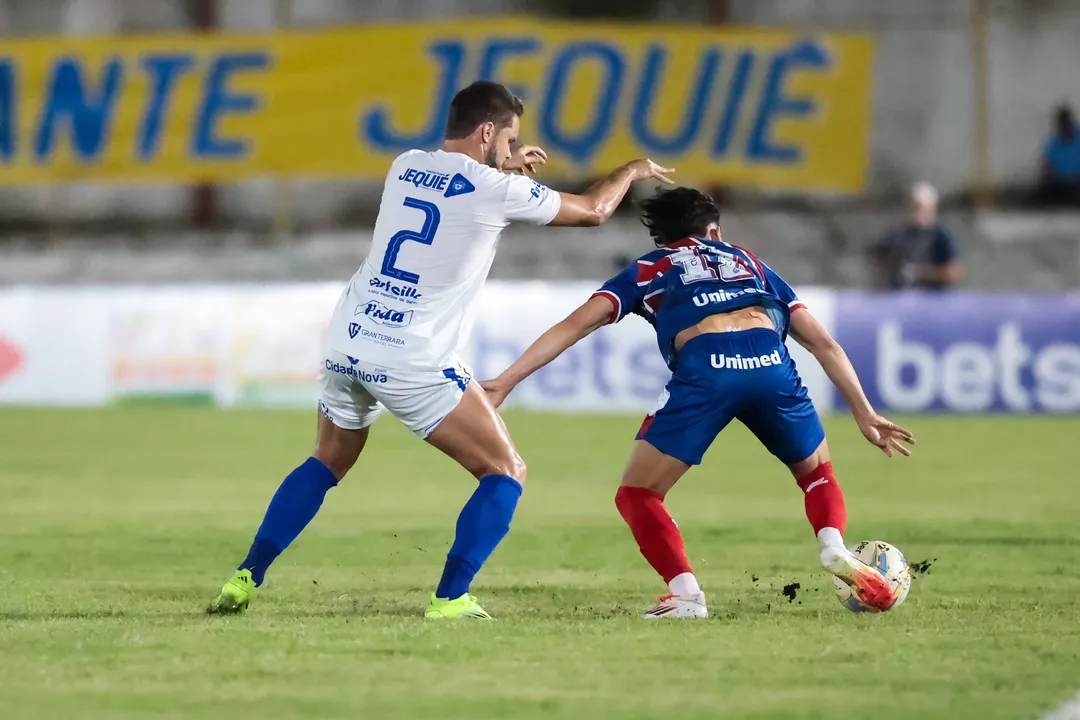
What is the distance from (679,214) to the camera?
7164 mm

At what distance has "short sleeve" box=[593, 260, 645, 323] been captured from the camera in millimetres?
7016

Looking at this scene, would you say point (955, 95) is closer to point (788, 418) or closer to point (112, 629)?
point (788, 418)

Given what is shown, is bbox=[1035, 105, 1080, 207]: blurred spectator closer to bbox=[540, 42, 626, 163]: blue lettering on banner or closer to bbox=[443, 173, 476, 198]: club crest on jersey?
bbox=[540, 42, 626, 163]: blue lettering on banner

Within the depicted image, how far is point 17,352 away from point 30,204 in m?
7.13

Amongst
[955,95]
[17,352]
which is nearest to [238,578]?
[17,352]

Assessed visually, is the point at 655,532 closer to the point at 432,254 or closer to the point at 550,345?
the point at 550,345

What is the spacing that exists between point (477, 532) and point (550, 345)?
76 cm

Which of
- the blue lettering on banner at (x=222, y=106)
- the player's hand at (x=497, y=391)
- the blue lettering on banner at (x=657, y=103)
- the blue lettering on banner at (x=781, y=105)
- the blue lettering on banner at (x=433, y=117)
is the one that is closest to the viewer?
the player's hand at (x=497, y=391)

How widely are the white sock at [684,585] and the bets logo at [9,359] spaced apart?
470 inches

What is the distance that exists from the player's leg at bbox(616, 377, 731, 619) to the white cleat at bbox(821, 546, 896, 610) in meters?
0.51

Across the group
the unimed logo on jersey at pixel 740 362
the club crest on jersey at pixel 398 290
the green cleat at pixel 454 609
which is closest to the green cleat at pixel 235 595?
the green cleat at pixel 454 609

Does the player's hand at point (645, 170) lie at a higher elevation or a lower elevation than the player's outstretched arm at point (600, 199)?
higher

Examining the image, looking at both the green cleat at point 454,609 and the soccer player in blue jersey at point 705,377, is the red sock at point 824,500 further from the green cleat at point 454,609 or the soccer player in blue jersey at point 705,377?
the green cleat at point 454,609

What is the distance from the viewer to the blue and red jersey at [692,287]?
701cm
